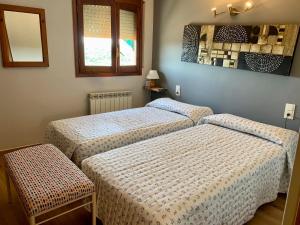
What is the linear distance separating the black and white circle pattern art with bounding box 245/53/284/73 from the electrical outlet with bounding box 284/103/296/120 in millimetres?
394

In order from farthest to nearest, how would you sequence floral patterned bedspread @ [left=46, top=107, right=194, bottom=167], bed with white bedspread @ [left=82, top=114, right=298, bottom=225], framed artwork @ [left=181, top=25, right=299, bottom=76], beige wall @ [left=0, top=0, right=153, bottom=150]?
beige wall @ [left=0, top=0, right=153, bottom=150] < framed artwork @ [left=181, top=25, right=299, bottom=76] < floral patterned bedspread @ [left=46, top=107, right=194, bottom=167] < bed with white bedspread @ [left=82, top=114, right=298, bottom=225]

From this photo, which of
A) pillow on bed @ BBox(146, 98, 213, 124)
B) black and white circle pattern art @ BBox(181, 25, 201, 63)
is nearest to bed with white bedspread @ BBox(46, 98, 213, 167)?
pillow on bed @ BBox(146, 98, 213, 124)

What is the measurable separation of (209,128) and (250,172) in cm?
82

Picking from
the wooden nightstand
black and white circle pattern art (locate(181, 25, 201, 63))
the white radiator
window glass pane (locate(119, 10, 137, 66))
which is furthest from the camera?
the wooden nightstand

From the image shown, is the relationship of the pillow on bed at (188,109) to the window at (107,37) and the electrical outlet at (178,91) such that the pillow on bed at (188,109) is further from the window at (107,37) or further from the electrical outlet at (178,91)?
the window at (107,37)

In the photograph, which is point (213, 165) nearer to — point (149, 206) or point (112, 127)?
point (149, 206)

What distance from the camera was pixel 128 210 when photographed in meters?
1.39

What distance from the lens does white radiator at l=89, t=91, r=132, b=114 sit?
10.9ft

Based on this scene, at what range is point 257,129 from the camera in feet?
7.42

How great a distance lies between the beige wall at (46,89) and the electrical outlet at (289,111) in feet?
7.73

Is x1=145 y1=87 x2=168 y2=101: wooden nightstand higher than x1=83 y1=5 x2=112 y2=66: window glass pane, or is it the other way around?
x1=83 y1=5 x2=112 y2=66: window glass pane

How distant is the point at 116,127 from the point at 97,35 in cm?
144

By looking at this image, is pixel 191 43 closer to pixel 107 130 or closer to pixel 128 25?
pixel 128 25

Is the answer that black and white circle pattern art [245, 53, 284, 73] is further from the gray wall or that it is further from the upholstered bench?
the upholstered bench
